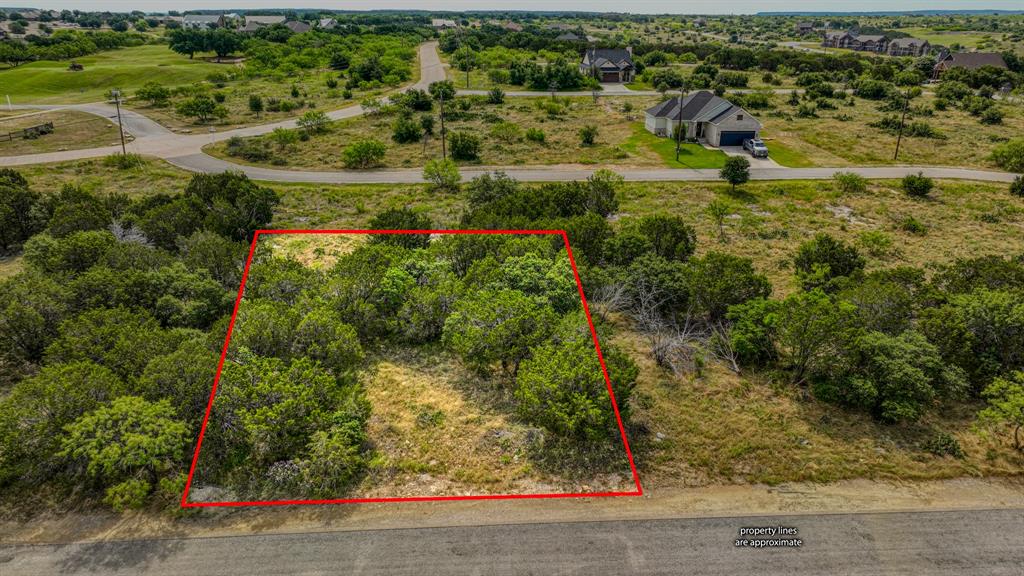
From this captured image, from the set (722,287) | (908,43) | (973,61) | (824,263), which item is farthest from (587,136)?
(908,43)

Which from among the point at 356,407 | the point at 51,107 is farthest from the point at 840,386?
the point at 51,107

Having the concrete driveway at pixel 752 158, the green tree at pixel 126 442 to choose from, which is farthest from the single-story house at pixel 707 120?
the green tree at pixel 126 442

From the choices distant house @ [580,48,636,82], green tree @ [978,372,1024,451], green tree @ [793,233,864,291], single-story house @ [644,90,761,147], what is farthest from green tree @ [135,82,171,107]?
green tree @ [978,372,1024,451]

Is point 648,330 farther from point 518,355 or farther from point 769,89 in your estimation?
point 769,89

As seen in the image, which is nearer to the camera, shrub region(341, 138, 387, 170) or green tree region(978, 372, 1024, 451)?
green tree region(978, 372, 1024, 451)

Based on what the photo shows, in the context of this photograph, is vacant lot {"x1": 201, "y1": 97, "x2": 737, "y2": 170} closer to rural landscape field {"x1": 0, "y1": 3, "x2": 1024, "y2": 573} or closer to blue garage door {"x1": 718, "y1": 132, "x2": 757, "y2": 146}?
blue garage door {"x1": 718, "y1": 132, "x2": 757, "y2": 146}

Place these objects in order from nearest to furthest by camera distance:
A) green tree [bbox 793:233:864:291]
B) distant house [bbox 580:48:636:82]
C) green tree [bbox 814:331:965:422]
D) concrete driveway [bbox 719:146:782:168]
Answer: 1. green tree [bbox 814:331:965:422]
2. green tree [bbox 793:233:864:291]
3. concrete driveway [bbox 719:146:782:168]
4. distant house [bbox 580:48:636:82]

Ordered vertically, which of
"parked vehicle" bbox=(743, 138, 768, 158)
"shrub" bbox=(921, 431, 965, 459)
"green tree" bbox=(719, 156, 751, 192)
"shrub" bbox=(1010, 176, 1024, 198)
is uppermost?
"parked vehicle" bbox=(743, 138, 768, 158)

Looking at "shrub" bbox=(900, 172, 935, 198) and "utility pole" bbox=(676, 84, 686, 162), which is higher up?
"utility pole" bbox=(676, 84, 686, 162)
